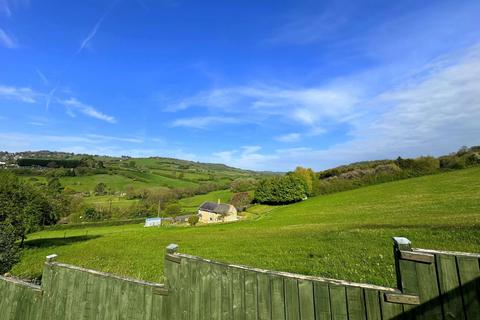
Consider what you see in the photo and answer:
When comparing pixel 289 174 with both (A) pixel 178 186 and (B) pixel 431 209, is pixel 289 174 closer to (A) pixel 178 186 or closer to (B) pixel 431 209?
(B) pixel 431 209

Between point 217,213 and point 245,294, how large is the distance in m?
62.7

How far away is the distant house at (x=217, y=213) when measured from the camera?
64.8 meters

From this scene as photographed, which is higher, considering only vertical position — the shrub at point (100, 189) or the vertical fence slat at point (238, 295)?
the shrub at point (100, 189)

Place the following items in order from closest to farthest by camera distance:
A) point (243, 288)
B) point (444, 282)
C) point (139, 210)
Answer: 1. point (444, 282)
2. point (243, 288)
3. point (139, 210)

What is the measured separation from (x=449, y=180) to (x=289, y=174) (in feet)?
106

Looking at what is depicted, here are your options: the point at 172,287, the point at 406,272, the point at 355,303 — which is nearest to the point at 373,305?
the point at 355,303

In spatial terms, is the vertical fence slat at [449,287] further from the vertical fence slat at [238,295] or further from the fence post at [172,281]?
the fence post at [172,281]

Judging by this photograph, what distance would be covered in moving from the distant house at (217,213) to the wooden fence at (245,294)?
59.1 m

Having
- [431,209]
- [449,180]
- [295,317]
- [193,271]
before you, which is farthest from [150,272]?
[449,180]

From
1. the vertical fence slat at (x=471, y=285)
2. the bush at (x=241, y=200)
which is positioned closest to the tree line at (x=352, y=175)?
the bush at (x=241, y=200)

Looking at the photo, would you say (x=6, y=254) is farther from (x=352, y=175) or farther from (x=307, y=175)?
(x=307, y=175)

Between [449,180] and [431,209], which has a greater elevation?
[449,180]

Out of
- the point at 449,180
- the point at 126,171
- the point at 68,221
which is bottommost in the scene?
the point at 68,221

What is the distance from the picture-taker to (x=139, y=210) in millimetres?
77188
